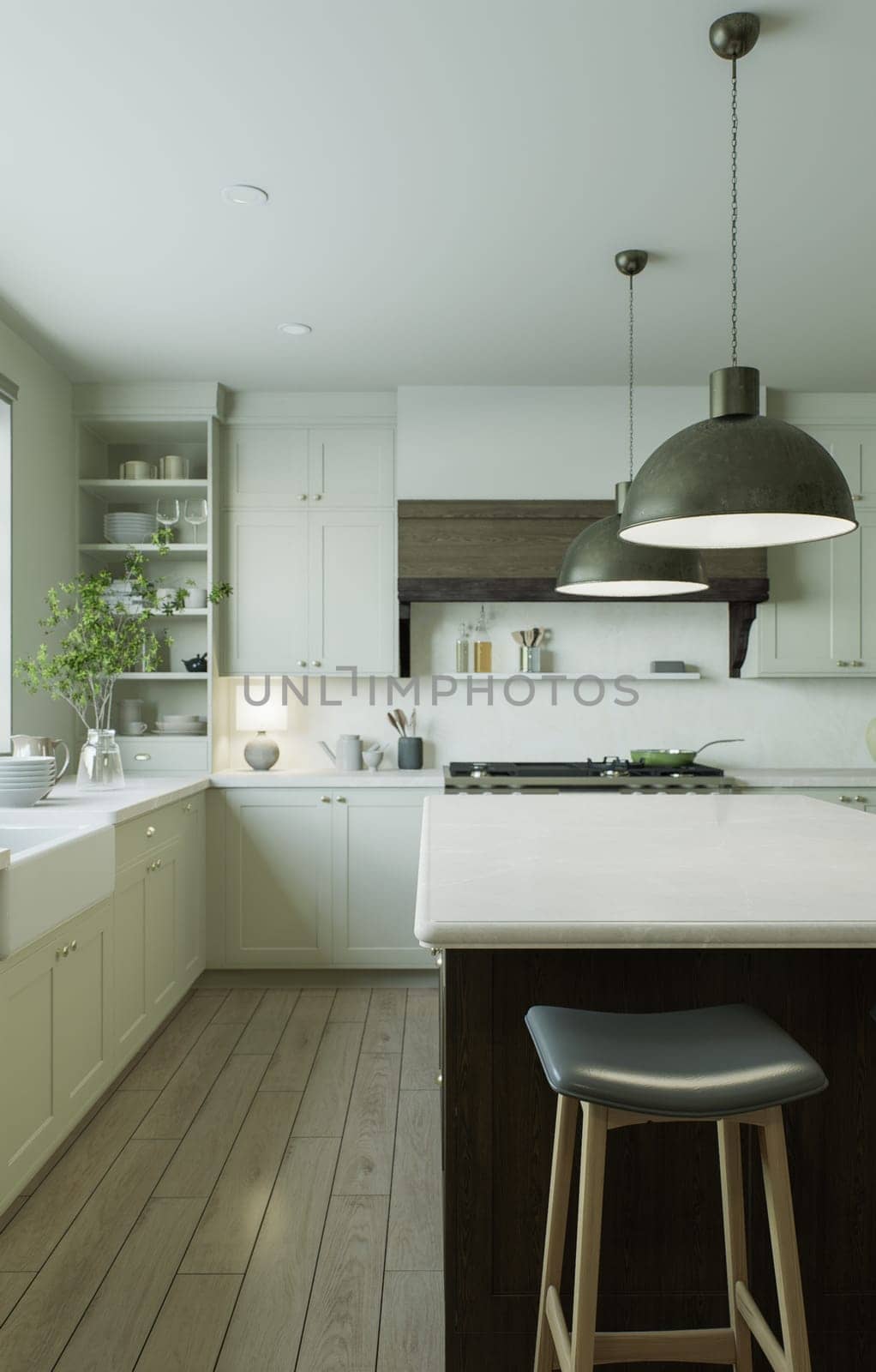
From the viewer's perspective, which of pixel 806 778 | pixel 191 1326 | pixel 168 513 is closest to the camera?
pixel 191 1326

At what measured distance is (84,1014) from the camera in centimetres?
276

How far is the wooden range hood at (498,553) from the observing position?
4.30m

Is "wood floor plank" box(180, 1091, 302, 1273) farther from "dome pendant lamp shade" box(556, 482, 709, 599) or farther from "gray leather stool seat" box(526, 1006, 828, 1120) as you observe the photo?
"dome pendant lamp shade" box(556, 482, 709, 599)

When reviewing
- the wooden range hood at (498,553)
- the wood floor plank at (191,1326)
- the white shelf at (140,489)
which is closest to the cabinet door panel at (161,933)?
the wood floor plank at (191,1326)

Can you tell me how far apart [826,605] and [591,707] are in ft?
3.89

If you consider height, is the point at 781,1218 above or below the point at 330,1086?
above

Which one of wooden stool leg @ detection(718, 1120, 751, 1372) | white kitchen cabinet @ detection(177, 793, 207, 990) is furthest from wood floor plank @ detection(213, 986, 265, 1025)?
wooden stool leg @ detection(718, 1120, 751, 1372)

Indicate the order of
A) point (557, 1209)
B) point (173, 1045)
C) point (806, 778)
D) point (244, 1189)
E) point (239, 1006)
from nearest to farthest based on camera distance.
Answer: point (557, 1209) < point (244, 1189) < point (173, 1045) < point (239, 1006) < point (806, 778)

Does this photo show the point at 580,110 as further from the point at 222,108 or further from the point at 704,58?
the point at 222,108

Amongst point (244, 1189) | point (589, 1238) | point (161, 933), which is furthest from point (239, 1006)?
point (589, 1238)

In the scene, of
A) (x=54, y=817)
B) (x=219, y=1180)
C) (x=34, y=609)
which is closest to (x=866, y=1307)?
(x=219, y=1180)

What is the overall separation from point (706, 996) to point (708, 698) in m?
3.12

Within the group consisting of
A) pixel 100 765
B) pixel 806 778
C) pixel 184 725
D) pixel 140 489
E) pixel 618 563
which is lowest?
pixel 806 778

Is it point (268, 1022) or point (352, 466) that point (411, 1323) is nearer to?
point (268, 1022)
